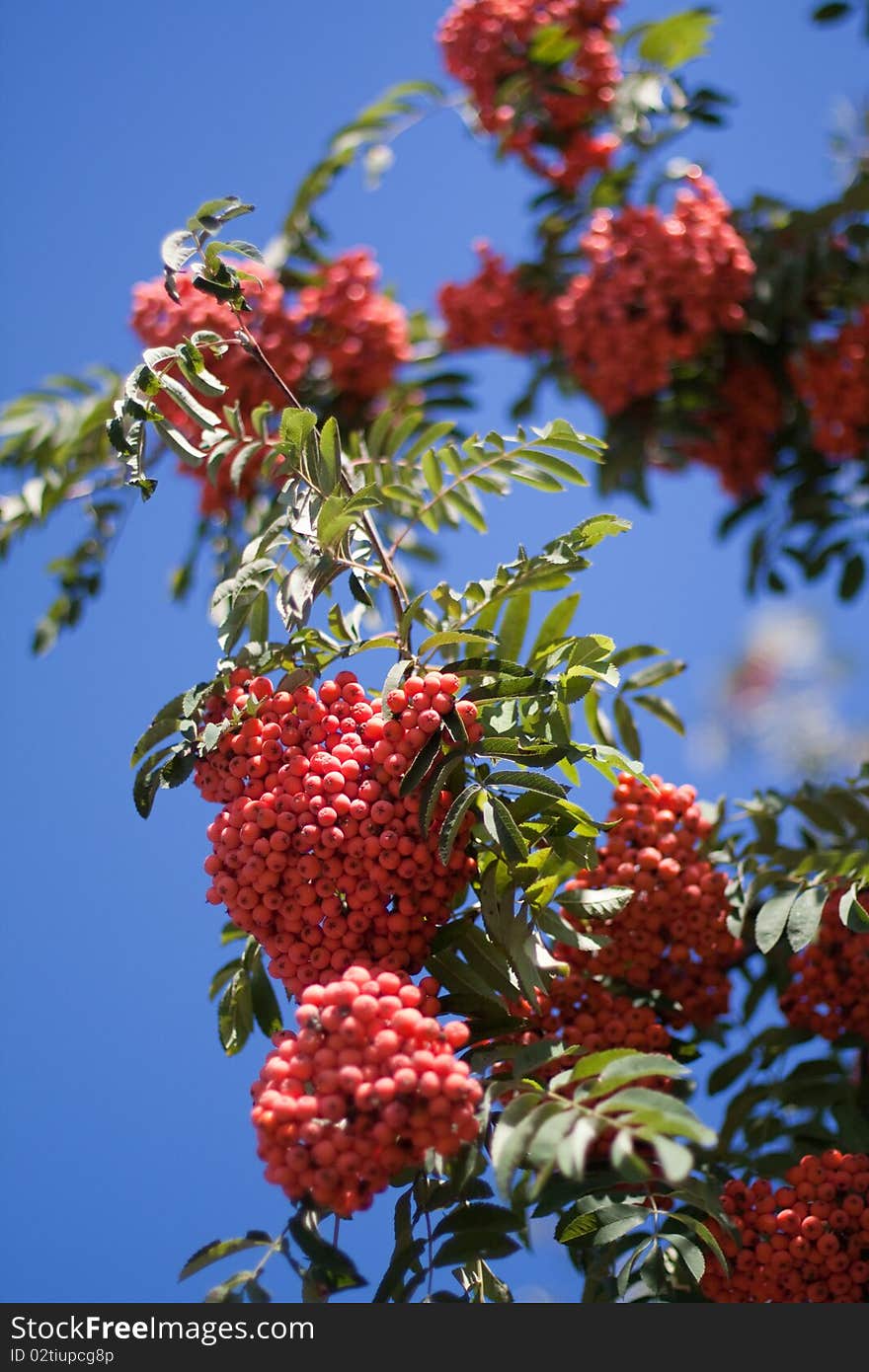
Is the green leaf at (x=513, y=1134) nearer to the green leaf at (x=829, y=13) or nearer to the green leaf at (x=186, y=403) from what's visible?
the green leaf at (x=186, y=403)

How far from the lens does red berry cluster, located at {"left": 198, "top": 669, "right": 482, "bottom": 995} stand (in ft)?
8.23

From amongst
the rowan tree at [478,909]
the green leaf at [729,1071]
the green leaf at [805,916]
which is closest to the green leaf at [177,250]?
the rowan tree at [478,909]

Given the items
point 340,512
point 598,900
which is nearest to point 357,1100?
point 598,900

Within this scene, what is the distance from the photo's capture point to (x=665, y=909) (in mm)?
3160

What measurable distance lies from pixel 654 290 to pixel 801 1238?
3.14 meters

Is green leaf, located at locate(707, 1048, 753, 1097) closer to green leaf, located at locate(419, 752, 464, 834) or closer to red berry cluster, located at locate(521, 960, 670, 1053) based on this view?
red berry cluster, located at locate(521, 960, 670, 1053)

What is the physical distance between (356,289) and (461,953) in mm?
2970

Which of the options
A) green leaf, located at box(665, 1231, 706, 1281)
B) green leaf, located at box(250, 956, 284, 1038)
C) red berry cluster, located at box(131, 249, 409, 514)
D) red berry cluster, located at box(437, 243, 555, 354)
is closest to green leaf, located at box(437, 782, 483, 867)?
green leaf, located at box(250, 956, 284, 1038)

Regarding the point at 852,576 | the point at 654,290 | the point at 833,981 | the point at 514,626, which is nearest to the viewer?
the point at 514,626

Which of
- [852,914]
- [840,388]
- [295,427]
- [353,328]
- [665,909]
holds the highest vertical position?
[353,328]

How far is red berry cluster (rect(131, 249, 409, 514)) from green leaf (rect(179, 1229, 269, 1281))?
2838 millimetres

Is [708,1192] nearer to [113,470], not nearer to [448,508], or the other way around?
[448,508]

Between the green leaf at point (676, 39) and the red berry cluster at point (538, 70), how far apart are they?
0.44 feet

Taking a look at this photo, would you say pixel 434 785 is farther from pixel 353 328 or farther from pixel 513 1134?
pixel 353 328
